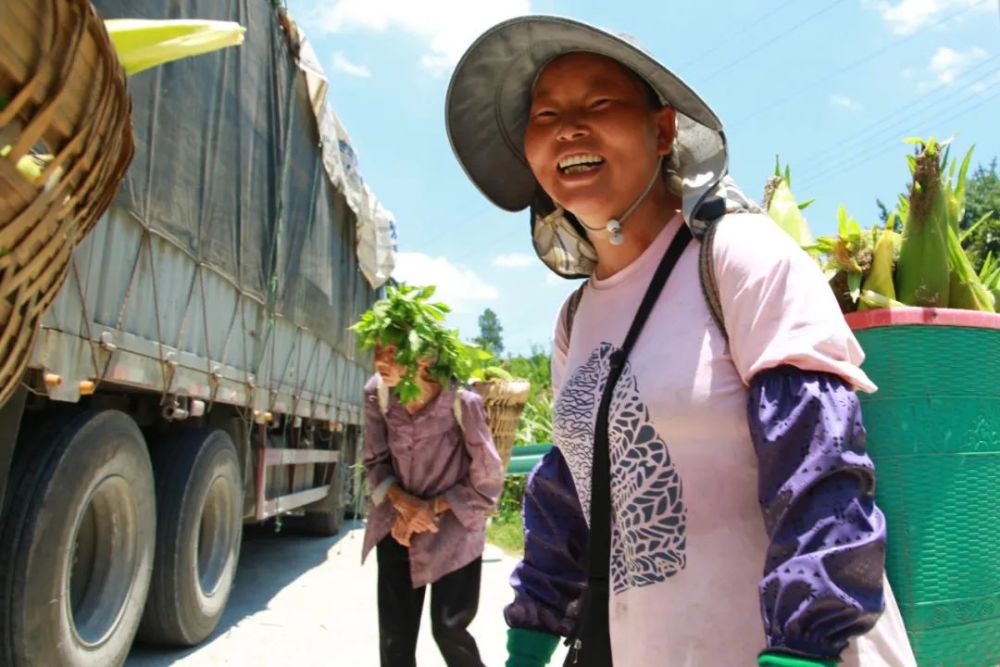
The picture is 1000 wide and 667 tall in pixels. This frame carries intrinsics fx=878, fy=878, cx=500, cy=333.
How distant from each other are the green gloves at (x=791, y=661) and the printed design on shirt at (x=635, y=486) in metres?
0.24

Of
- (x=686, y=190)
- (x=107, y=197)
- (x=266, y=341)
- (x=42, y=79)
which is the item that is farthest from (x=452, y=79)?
(x=266, y=341)

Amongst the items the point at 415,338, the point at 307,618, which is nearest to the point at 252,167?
the point at 415,338

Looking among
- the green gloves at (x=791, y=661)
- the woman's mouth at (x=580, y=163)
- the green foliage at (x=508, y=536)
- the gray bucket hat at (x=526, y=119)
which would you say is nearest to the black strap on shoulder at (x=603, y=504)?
the gray bucket hat at (x=526, y=119)

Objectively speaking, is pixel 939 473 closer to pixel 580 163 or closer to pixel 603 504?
pixel 603 504

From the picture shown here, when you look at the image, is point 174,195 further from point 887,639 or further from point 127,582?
point 887,639

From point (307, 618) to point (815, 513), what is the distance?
19.6 feet

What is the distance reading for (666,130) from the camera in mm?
1694

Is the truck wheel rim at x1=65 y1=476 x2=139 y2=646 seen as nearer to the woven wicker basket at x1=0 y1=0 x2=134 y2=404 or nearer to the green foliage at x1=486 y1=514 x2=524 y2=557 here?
the woven wicker basket at x1=0 y1=0 x2=134 y2=404

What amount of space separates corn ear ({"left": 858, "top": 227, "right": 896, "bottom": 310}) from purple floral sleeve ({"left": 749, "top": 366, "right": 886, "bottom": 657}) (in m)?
0.84

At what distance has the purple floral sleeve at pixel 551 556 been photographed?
68.1 inches

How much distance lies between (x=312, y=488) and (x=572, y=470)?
780cm

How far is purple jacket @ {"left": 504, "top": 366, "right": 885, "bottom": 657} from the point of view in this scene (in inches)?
44.0

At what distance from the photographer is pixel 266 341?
667cm

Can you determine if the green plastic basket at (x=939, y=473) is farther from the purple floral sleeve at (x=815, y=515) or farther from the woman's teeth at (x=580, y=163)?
the woman's teeth at (x=580, y=163)
